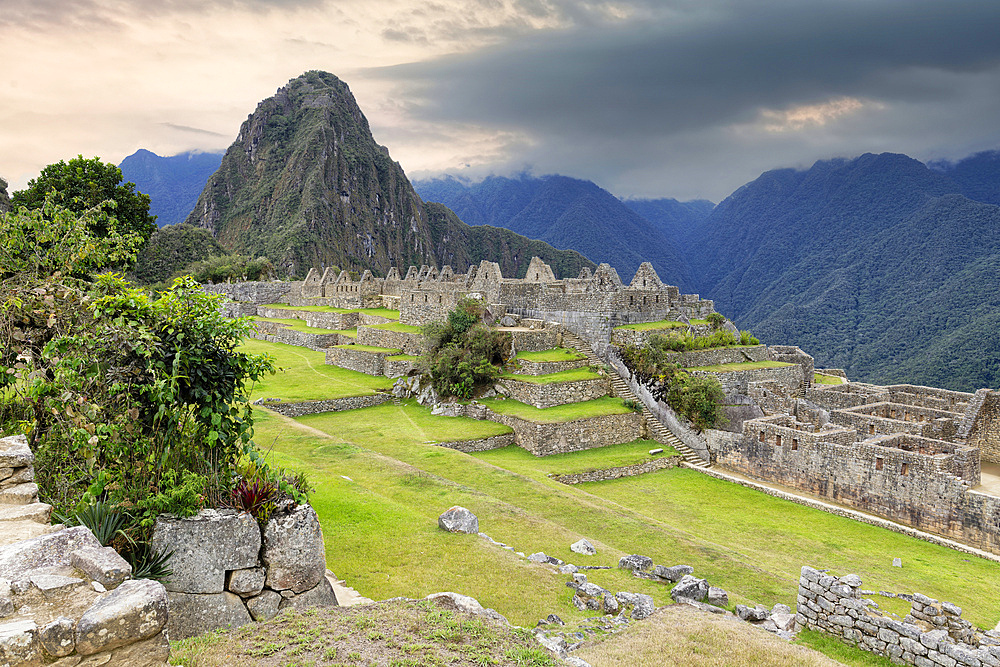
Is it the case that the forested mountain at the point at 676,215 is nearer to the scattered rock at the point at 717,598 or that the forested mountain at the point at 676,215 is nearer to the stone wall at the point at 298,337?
the stone wall at the point at 298,337

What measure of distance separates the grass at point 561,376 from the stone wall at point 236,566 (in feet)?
52.4

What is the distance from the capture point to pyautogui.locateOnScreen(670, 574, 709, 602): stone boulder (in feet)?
27.4

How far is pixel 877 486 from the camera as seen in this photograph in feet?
51.9

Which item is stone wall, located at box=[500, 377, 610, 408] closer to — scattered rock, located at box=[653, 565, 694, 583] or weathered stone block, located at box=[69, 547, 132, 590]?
scattered rock, located at box=[653, 565, 694, 583]

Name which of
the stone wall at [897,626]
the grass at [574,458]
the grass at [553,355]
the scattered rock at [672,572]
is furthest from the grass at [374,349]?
the stone wall at [897,626]

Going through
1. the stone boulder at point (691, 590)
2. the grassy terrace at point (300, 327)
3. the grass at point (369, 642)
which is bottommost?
the stone boulder at point (691, 590)

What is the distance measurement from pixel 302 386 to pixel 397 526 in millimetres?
15042

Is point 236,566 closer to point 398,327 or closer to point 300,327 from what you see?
point 398,327

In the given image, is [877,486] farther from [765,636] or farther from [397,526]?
Result: [397,526]

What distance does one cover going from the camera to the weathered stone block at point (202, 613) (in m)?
5.34

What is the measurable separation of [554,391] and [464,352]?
12.8 ft

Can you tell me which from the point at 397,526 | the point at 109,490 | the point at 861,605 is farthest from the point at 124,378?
the point at 861,605

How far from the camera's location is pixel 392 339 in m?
28.1

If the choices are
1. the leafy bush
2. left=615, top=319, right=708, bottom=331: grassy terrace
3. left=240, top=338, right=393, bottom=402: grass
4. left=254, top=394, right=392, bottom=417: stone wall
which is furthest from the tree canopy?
left=615, top=319, right=708, bottom=331: grassy terrace
